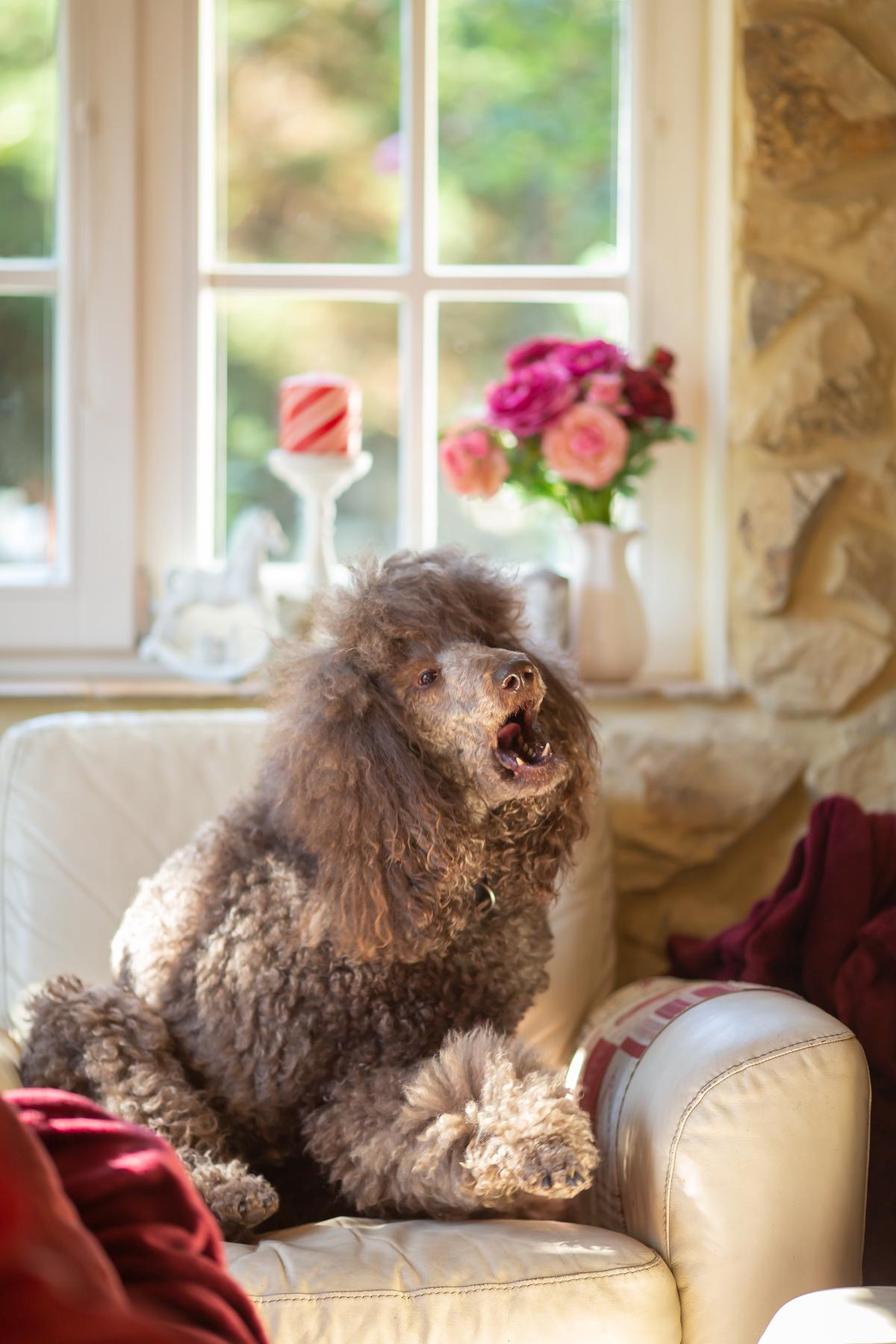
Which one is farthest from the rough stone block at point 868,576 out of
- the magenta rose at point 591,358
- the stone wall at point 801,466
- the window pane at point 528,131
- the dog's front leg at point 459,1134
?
the dog's front leg at point 459,1134

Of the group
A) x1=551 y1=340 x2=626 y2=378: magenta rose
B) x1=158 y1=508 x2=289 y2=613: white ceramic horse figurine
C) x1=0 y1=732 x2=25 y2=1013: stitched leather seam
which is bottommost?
x1=0 y1=732 x2=25 y2=1013: stitched leather seam

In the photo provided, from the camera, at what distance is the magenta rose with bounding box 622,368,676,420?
1885 millimetres

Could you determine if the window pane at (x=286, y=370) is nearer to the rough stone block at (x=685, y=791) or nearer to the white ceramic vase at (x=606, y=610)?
the white ceramic vase at (x=606, y=610)

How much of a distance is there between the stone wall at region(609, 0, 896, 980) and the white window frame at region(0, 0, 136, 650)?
892 mm

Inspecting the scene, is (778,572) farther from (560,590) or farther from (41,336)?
(41,336)

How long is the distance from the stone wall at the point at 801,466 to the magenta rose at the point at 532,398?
291 mm

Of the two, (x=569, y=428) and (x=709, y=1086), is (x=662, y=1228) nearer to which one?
(x=709, y=1086)

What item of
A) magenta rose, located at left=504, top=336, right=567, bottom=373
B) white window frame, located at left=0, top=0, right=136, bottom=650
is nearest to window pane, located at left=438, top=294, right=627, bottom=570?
magenta rose, located at left=504, top=336, right=567, bottom=373

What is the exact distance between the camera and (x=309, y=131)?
212cm

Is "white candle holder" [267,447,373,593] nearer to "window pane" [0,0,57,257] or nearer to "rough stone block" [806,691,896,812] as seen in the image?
"window pane" [0,0,57,257]

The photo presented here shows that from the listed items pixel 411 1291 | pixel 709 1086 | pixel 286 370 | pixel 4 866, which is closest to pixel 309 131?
pixel 286 370

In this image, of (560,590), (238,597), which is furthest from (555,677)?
(238,597)

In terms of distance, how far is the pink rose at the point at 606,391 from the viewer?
186 cm

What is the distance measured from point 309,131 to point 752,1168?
176 cm
